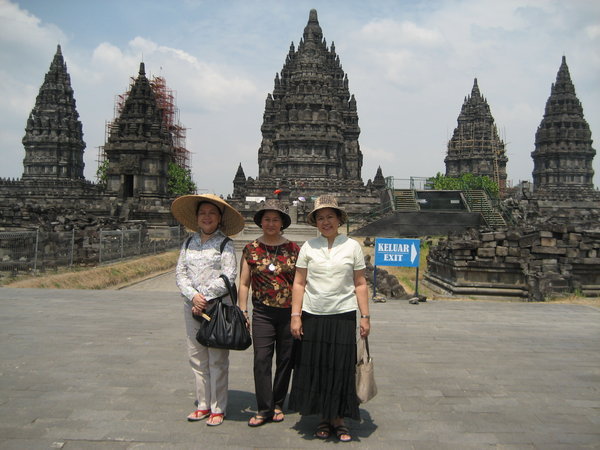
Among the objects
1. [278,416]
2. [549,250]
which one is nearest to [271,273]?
[278,416]

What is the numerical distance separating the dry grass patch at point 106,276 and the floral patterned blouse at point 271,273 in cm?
928

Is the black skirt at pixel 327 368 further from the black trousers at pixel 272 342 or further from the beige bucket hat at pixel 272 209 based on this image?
the beige bucket hat at pixel 272 209

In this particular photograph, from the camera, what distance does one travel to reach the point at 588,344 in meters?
6.46

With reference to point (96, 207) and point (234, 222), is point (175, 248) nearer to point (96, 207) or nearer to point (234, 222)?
point (96, 207)

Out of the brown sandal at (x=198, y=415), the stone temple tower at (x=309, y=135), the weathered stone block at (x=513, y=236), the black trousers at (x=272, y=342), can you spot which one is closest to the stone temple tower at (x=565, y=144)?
the stone temple tower at (x=309, y=135)

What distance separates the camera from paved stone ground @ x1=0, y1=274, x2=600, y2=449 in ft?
11.9

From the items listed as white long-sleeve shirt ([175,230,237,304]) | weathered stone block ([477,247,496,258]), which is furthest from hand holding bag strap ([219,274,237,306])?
weathered stone block ([477,247,496,258])

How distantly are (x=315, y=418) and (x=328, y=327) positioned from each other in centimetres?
80

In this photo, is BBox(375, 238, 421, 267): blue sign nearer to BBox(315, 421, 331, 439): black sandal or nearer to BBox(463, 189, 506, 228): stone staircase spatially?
BBox(315, 421, 331, 439): black sandal

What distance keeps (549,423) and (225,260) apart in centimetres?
279

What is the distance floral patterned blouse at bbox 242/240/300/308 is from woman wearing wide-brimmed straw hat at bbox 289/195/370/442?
0.47ft

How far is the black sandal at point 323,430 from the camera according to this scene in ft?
11.9

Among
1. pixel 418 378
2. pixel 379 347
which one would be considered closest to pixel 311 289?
pixel 418 378

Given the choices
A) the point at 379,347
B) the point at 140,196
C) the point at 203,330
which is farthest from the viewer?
the point at 140,196
